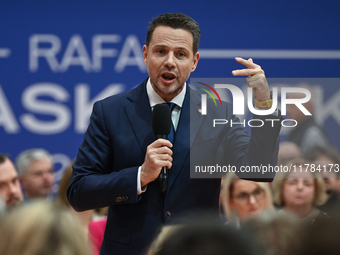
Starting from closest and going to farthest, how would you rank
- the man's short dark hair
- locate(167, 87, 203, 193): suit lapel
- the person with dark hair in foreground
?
locate(167, 87, 203, 193): suit lapel → the man's short dark hair → the person with dark hair in foreground

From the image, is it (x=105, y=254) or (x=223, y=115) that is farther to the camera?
(x=223, y=115)

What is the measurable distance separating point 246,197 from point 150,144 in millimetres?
1768

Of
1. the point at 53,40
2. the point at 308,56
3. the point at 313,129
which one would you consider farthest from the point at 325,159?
the point at 53,40

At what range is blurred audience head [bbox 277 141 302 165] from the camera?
380 cm

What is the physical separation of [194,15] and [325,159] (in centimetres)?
229

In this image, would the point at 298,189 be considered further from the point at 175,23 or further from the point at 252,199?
the point at 175,23

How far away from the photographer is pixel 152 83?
2.22m

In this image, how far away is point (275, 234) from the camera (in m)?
1.16

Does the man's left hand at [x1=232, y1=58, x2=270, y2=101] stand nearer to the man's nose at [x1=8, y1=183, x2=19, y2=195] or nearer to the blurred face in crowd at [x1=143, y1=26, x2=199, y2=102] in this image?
the blurred face in crowd at [x1=143, y1=26, x2=199, y2=102]

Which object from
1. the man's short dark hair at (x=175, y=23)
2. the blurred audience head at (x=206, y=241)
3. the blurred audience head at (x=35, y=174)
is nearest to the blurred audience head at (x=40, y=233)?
the blurred audience head at (x=206, y=241)

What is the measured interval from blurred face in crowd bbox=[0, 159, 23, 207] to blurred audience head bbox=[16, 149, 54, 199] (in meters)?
0.25

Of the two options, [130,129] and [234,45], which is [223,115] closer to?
[130,129]

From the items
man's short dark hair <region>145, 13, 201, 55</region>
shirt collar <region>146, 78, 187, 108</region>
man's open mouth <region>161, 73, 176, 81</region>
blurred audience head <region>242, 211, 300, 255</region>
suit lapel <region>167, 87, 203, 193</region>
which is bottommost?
blurred audience head <region>242, 211, 300, 255</region>

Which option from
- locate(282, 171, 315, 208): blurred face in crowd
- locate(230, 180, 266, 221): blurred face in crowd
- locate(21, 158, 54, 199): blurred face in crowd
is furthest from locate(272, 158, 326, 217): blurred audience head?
locate(21, 158, 54, 199): blurred face in crowd
